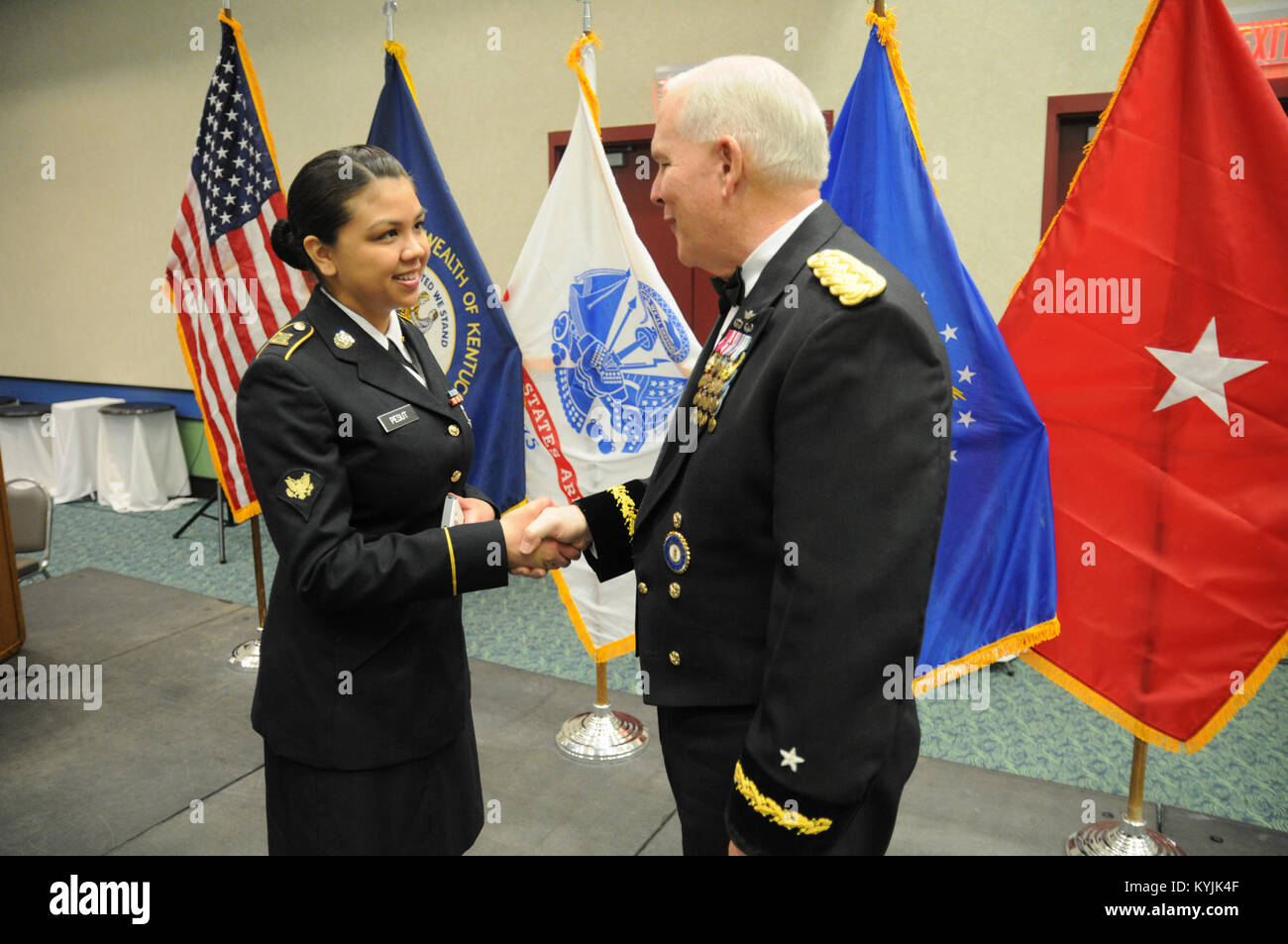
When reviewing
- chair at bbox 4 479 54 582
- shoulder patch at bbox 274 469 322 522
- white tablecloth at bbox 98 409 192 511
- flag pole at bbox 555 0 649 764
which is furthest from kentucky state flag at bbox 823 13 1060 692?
white tablecloth at bbox 98 409 192 511

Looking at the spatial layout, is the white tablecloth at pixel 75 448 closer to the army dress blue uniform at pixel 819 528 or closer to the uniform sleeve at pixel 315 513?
the uniform sleeve at pixel 315 513

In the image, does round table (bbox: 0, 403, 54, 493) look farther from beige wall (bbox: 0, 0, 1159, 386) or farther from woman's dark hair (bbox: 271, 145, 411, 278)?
woman's dark hair (bbox: 271, 145, 411, 278)

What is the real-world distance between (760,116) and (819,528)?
502 mm

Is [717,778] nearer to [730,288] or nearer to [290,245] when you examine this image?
[730,288]

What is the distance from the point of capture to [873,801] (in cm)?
113

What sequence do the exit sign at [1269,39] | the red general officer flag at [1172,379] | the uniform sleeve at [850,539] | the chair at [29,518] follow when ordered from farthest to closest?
the chair at [29,518] → the exit sign at [1269,39] → the red general officer flag at [1172,379] → the uniform sleeve at [850,539]

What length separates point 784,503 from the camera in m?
1.01

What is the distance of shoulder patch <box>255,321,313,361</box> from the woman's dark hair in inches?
3.6

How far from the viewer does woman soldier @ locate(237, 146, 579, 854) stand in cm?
134

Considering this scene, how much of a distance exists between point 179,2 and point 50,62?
1494 mm

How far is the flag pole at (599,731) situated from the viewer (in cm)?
282

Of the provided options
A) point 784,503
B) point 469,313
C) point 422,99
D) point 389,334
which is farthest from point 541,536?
point 422,99

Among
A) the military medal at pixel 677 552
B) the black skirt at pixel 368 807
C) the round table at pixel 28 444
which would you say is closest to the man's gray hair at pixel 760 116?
the military medal at pixel 677 552
